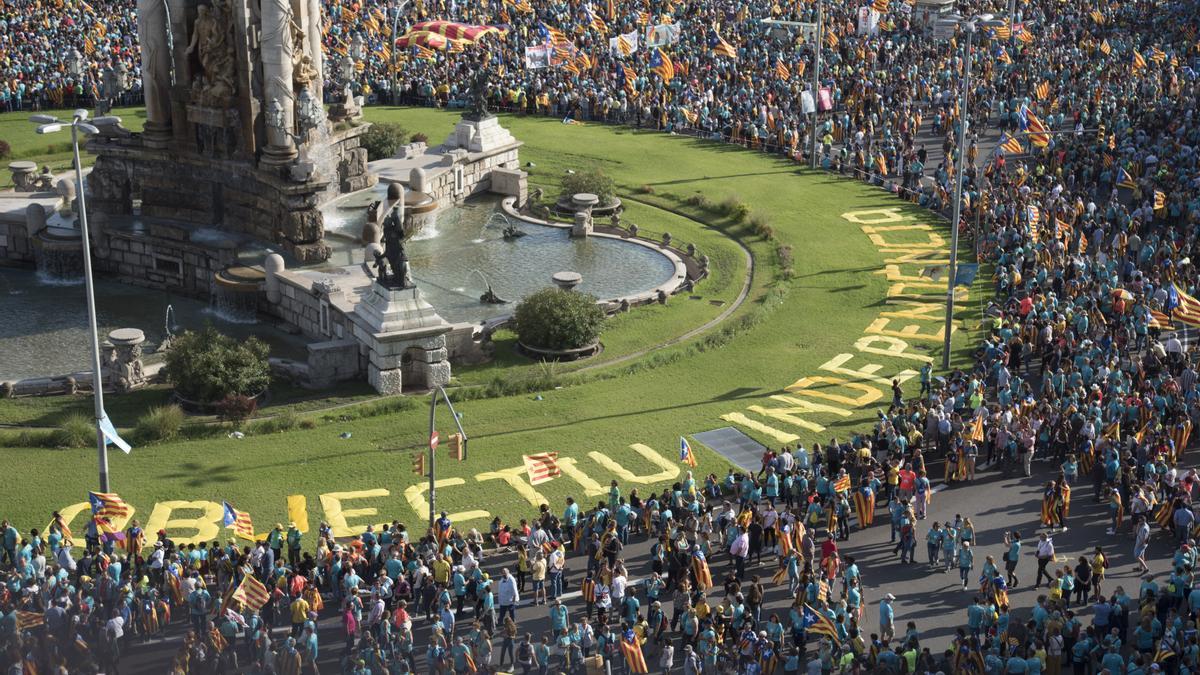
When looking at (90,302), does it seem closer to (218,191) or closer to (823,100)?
(218,191)

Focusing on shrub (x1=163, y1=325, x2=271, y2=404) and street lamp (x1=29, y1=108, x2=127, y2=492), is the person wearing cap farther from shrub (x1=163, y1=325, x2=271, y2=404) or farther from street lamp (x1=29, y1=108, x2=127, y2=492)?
shrub (x1=163, y1=325, x2=271, y2=404)

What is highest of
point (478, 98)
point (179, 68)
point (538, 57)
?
point (179, 68)

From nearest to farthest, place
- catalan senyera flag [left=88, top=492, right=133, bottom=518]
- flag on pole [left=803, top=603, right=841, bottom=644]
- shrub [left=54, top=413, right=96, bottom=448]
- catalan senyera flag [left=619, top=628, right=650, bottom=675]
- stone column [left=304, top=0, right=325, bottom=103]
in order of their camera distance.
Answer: catalan senyera flag [left=619, top=628, right=650, bottom=675]
flag on pole [left=803, top=603, right=841, bottom=644]
catalan senyera flag [left=88, top=492, right=133, bottom=518]
shrub [left=54, top=413, right=96, bottom=448]
stone column [left=304, top=0, right=325, bottom=103]

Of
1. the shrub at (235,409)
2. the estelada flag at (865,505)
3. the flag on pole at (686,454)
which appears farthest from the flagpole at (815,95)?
the estelada flag at (865,505)

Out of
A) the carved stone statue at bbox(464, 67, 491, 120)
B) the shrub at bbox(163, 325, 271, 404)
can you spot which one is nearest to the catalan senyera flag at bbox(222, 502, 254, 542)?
the shrub at bbox(163, 325, 271, 404)

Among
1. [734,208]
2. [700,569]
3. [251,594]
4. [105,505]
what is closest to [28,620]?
[251,594]

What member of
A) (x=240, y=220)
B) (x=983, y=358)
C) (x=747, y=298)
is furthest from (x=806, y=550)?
(x=240, y=220)

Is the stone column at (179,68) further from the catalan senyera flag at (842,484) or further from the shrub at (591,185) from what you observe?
the catalan senyera flag at (842,484)
